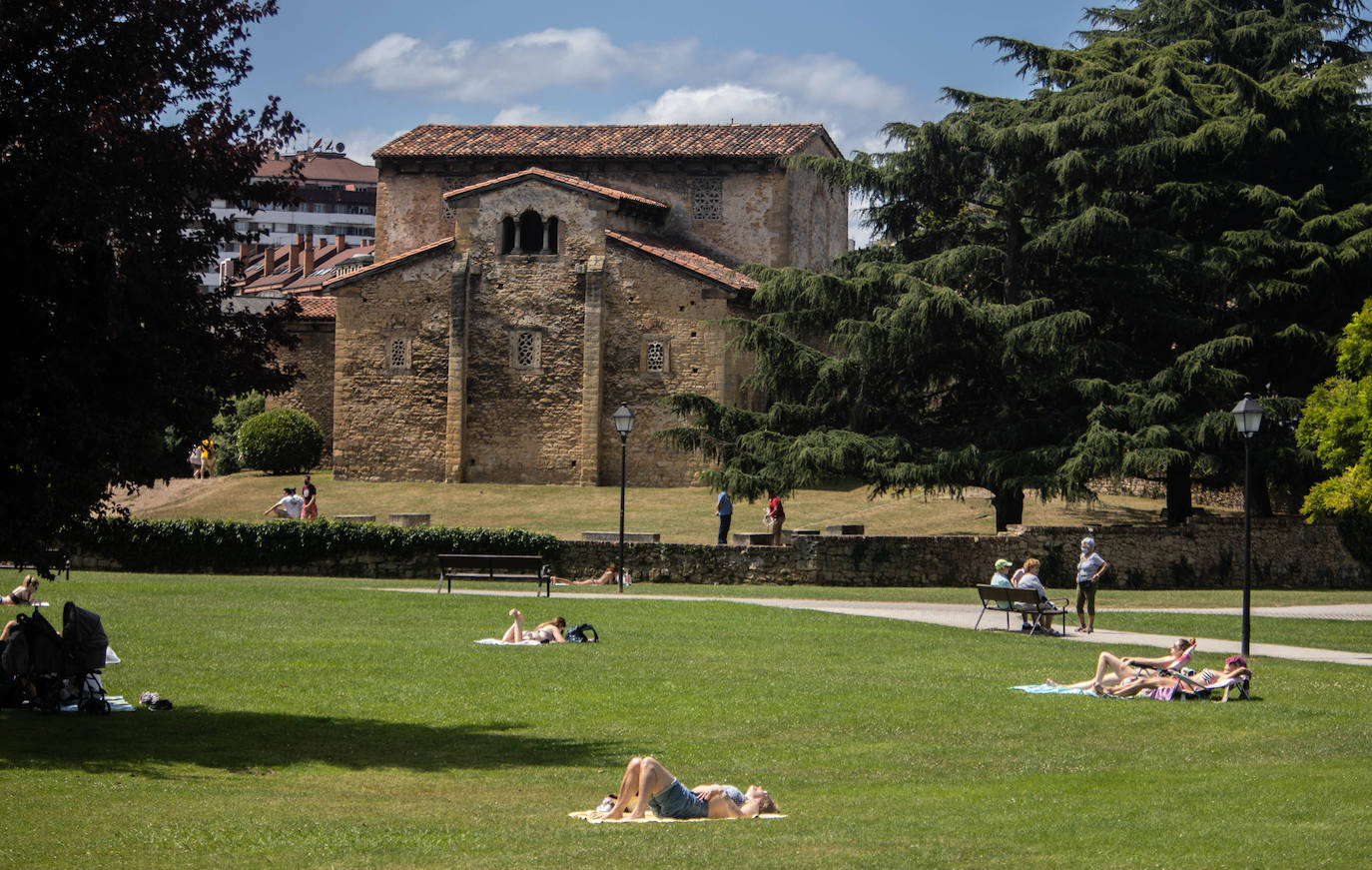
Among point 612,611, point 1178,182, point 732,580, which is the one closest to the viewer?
point 612,611

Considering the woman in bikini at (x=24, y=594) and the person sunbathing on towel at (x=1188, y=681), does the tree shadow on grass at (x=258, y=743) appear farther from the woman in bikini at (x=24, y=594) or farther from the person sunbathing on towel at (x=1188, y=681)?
the woman in bikini at (x=24, y=594)

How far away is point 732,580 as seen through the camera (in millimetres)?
29469

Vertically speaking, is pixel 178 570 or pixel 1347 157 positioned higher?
pixel 1347 157

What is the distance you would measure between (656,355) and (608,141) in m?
8.69

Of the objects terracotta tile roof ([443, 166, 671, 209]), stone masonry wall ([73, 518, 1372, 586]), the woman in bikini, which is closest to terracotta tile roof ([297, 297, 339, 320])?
terracotta tile roof ([443, 166, 671, 209])

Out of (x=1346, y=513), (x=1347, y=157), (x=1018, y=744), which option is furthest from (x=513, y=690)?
(x=1347, y=157)

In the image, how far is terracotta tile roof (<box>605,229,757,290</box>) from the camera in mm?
44125

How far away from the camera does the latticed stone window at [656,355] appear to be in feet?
147

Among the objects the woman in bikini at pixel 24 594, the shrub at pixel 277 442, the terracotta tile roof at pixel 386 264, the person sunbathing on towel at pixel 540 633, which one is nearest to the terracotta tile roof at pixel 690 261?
the terracotta tile roof at pixel 386 264

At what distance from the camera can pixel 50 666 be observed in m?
12.5

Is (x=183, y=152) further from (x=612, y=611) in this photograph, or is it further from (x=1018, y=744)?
(x=612, y=611)

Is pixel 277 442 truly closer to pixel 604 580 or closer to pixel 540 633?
pixel 604 580

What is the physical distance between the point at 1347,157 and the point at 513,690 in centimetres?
3145

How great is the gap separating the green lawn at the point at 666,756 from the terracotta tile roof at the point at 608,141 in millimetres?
31629
